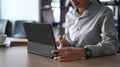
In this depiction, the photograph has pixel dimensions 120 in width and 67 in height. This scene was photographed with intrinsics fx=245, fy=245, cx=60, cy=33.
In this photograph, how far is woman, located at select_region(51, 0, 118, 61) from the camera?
1.44m

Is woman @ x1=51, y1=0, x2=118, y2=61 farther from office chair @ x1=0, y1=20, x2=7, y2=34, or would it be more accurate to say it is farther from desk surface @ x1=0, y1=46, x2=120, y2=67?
office chair @ x1=0, y1=20, x2=7, y2=34

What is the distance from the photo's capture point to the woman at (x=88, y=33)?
56.7 inches

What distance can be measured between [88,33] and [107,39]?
6.4 inches

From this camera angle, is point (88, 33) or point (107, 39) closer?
point (107, 39)

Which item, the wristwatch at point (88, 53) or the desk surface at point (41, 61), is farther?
the wristwatch at point (88, 53)

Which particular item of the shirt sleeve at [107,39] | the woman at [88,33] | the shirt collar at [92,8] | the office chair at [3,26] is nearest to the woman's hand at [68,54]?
the woman at [88,33]

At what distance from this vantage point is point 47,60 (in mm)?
1429

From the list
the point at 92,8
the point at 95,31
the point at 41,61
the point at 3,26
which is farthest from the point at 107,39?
the point at 3,26

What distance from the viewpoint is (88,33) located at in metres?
1.69

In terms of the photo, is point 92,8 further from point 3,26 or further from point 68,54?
point 3,26

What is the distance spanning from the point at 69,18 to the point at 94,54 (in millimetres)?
530

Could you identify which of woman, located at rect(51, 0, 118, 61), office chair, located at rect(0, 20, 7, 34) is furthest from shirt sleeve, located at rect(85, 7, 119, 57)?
office chair, located at rect(0, 20, 7, 34)

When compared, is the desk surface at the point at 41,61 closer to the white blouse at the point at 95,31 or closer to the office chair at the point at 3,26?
the white blouse at the point at 95,31

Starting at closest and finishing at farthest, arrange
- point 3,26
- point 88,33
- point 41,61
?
point 41,61 → point 88,33 → point 3,26
